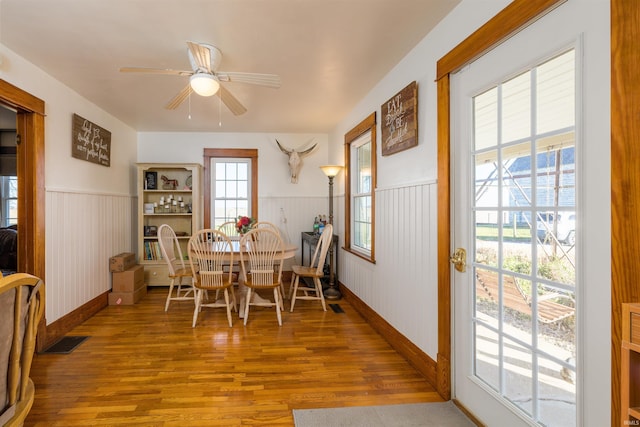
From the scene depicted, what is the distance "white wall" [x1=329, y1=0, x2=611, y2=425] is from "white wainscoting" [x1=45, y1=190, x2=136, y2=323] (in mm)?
3041

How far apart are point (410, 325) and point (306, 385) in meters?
0.92

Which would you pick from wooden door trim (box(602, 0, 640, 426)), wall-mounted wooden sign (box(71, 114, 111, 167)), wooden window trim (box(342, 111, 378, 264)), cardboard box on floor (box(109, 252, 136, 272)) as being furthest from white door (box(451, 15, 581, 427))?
cardboard box on floor (box(109, 252, 136, 272))

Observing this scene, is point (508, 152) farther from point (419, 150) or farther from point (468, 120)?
point (419, 150)

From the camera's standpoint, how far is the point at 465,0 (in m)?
1.91

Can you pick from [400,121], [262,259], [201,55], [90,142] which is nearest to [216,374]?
[262,259]

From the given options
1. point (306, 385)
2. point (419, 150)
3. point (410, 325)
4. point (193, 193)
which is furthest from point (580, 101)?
point (193, 193)

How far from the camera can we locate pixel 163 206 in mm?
5168

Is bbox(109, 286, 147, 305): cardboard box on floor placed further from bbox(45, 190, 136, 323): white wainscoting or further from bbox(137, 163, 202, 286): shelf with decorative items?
bbox(137, 163, 202, 286): shelf with decorative items

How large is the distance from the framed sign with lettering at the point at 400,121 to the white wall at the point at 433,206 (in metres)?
0.05

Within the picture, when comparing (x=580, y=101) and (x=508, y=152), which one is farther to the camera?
(x=508, y=152)

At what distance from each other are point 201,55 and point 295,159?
10.5ft

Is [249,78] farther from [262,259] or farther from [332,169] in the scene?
[332,169]

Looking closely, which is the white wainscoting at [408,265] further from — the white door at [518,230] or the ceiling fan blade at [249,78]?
the ceiling fan blade at [249,78]

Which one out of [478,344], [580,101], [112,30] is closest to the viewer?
[580,101]
